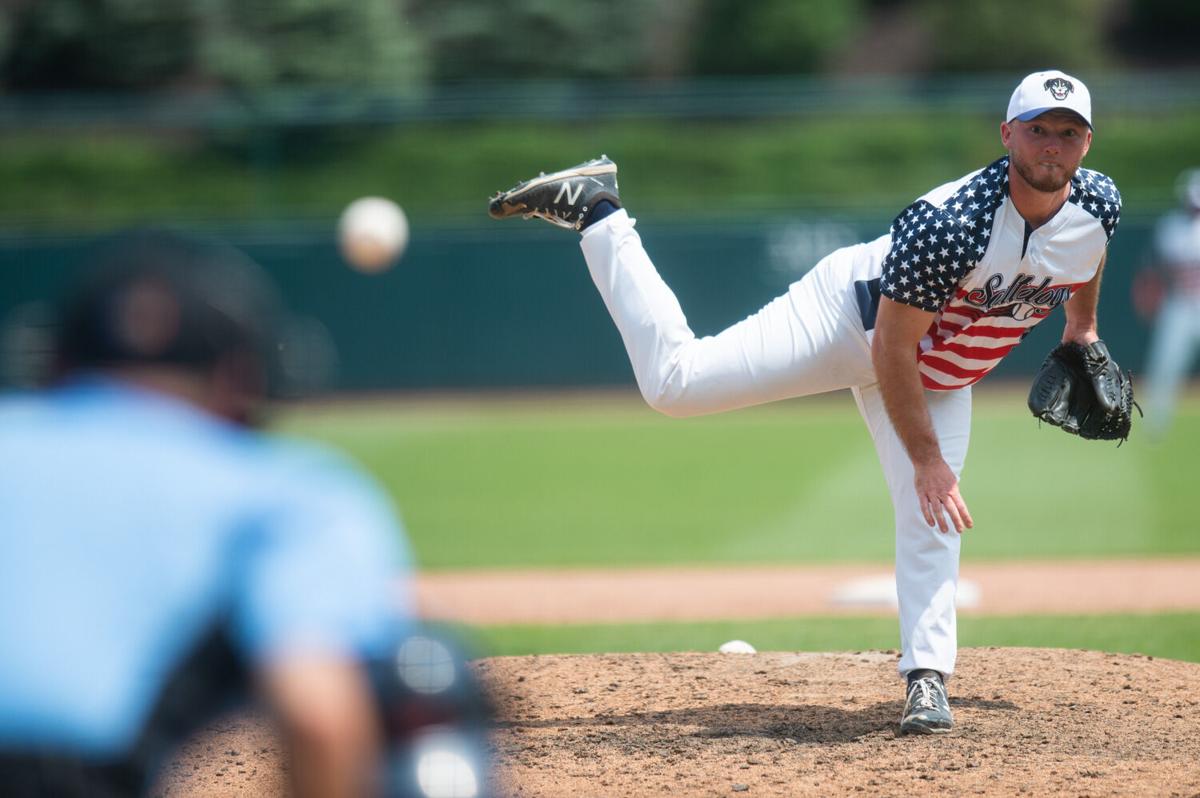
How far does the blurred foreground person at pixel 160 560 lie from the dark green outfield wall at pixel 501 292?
14016mm

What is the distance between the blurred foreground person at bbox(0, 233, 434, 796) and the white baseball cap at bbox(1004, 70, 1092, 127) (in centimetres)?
251

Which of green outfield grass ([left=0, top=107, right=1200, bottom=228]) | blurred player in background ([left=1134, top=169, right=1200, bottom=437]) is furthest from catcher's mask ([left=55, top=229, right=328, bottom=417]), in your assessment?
green outfield grass ([left=0, top=107, right=1200, bottom=228])

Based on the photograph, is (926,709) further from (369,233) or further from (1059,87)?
(369,233)

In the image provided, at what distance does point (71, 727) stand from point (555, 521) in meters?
8.03

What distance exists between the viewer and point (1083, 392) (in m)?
4.23

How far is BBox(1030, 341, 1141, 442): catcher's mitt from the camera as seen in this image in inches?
165

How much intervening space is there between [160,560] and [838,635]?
189 inches

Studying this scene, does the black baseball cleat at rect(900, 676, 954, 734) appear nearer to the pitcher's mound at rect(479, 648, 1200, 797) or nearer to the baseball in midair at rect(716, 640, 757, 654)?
the pitcher's mound at rect(479, 648, 1200, 797)

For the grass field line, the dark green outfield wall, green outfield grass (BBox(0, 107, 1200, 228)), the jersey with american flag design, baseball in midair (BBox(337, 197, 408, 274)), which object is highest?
green outfield grass (BBox(0, 107, 1200, 228))

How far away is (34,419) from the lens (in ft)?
5.39

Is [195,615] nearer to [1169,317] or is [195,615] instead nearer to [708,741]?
[708,741]

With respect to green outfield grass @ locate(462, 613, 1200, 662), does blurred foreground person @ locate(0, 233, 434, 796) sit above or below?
below

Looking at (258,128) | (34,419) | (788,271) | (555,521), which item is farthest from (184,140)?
(34,419)

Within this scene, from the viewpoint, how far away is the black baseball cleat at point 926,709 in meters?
3.86
